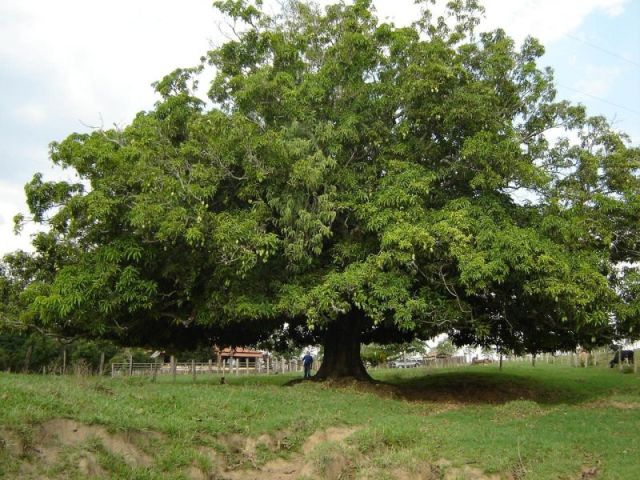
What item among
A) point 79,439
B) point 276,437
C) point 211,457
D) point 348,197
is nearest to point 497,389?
point 348,197

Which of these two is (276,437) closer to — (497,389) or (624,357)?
(497,389)

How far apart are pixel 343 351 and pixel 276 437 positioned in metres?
8.90

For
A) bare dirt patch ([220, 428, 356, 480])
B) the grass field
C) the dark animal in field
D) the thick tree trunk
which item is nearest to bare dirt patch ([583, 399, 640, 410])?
the grass field

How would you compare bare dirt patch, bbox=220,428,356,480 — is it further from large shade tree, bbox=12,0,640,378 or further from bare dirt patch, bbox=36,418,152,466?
large shade tree, bbox=12,0,640,378

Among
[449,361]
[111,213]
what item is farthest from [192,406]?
[449,361]

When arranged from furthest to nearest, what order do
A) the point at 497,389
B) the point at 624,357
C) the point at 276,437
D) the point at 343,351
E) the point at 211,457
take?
the point at 624,357 → the point at 497,389 → the point at 343,351 → the point at 276,437 → the point at 211,457

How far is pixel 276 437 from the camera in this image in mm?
11453

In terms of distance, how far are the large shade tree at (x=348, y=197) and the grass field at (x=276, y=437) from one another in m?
2.45

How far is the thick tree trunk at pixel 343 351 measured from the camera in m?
19.8

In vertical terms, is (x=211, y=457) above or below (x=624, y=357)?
below

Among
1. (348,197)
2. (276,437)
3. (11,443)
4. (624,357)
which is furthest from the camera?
(624,357)

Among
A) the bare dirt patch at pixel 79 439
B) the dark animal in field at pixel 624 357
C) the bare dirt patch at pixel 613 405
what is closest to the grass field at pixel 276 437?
the bare dirt patch at pixel 79 439

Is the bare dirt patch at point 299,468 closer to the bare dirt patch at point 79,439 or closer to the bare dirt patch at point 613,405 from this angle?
the bare dirt patch at point 79,439

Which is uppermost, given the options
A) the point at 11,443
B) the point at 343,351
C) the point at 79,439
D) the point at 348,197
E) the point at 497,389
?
the point at 348,197
